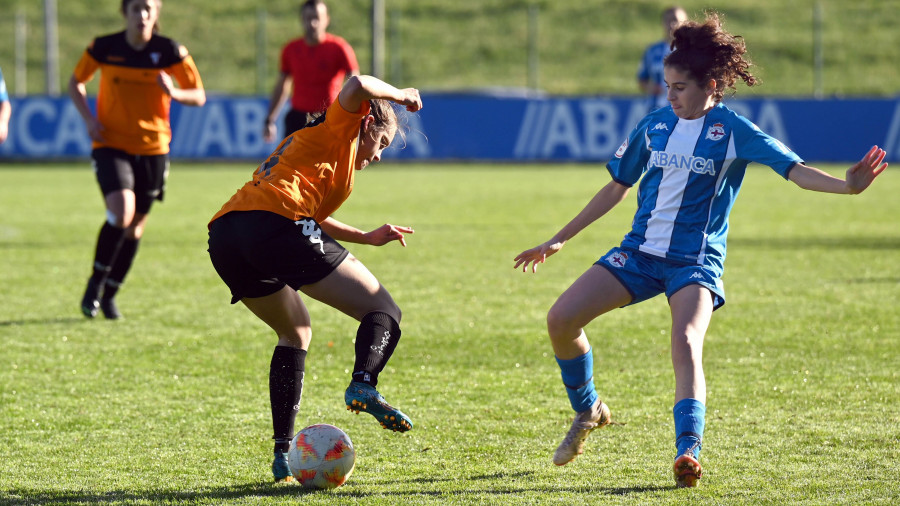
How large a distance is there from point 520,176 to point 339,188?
17.5 m

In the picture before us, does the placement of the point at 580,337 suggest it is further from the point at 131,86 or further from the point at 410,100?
the point at 131,86

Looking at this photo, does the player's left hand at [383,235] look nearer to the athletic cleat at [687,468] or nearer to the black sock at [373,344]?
the black sock at [373,344]

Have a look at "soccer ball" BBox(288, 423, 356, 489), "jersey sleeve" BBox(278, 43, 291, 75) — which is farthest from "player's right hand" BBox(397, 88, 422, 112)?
"jersey sleeve" BBox(278, 43, 291, 75)

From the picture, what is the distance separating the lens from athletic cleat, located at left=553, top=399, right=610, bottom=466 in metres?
4.33

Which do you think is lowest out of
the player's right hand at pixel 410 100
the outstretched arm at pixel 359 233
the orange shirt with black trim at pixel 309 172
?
the outstretched arm at pixel 359 233

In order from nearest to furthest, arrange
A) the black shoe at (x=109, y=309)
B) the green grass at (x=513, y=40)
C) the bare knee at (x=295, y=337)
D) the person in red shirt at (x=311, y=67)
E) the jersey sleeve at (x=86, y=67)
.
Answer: the bare knee at (x=295, y=337), the black shoe at (x=109, y=309), the jersey sleeve at (x=86, y=67), the person in red shirt at (x=311, y=67), the green grass at (x=513, y=40)

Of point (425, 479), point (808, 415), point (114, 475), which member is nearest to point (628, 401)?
point (808, 415)

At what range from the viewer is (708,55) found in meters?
4.20

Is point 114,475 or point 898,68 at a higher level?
point 114,475

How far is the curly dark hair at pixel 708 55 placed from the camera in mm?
4195

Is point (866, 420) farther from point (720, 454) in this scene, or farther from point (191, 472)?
point (191, 472)

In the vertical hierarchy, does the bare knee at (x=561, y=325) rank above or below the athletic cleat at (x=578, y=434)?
above

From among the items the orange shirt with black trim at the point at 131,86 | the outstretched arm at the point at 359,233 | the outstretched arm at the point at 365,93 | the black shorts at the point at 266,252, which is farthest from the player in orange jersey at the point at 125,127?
the outstretched arm at the point at 365,93

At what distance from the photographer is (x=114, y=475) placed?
168 inches
